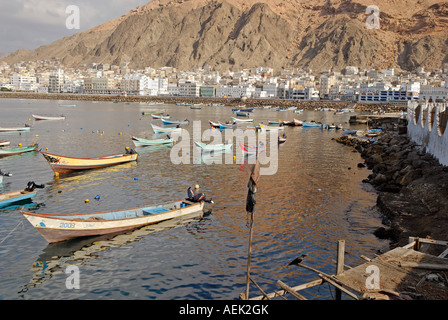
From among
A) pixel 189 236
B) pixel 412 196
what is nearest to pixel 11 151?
pixel 189 236

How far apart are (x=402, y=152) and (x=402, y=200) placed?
48.5ft

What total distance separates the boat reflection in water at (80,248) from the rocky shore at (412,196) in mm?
9699

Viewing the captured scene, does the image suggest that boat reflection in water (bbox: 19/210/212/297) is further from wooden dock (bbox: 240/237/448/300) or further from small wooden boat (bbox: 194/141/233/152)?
small wooden boat (bbox: 194/141/233/152)

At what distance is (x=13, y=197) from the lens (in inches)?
898

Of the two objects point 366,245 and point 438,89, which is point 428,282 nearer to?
point 366,245

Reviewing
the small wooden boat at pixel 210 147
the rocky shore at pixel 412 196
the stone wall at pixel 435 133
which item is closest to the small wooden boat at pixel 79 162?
the small wooden boat at pixel 210 147

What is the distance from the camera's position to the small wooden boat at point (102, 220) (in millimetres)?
17031

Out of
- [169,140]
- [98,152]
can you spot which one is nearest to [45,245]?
[98,152]

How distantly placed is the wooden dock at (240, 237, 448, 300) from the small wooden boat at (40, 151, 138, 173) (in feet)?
82.2

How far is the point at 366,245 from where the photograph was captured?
58.2 ft

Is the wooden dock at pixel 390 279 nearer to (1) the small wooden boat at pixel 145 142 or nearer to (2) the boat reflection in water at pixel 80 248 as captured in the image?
(2) the boat reflection in water at pixel 80 248

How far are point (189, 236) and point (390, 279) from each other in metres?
9.96

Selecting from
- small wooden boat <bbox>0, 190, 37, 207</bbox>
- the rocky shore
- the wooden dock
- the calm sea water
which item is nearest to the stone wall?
the rocky shore

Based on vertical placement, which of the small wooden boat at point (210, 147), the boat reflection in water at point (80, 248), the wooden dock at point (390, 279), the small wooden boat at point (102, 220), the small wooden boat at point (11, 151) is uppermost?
the small wooden boat at point (210, 147)
